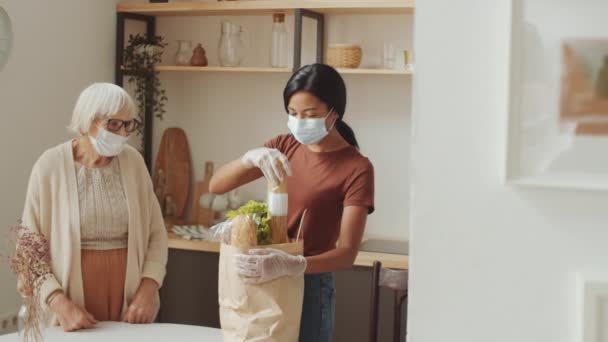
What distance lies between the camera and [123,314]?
8.57 feet

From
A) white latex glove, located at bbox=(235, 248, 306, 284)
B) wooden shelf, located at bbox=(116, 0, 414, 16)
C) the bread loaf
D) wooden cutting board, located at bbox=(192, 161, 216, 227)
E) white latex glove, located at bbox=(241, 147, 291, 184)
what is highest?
wooden shelf, located at bbox=(116, 0, 414, 16)

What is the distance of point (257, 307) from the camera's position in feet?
5.41

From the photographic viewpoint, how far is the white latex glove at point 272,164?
1.77 metres

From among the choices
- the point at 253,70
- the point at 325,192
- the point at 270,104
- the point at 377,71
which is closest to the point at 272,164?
the point at 325,192

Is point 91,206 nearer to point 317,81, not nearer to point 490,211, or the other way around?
point 317,81

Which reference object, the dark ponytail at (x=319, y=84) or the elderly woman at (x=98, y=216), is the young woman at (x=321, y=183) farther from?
the elderly woman at (x=98, y=216)

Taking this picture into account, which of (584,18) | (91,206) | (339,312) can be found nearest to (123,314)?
(91,206)

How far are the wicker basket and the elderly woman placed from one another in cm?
146

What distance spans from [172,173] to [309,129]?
8.32 ft

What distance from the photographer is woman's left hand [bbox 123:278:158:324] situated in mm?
2512

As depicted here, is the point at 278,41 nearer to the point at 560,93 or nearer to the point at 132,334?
the point at 132,334

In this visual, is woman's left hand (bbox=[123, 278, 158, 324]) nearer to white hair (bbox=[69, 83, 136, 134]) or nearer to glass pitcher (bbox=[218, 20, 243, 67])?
white hair (bbox=[69, 83, 136, 134])

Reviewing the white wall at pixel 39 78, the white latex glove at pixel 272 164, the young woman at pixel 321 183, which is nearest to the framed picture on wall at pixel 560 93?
the white latex glove at pixel 272 164

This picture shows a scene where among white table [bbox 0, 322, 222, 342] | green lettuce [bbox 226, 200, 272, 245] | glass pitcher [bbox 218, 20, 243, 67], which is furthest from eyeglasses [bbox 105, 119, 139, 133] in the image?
glass pitcher [bbox 218, 20, 243, 67]
